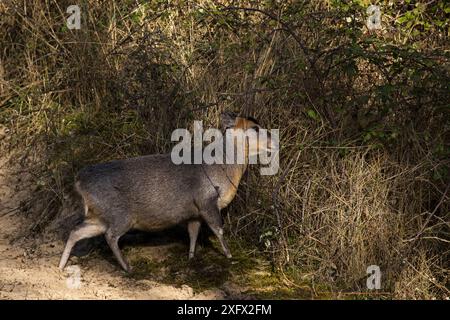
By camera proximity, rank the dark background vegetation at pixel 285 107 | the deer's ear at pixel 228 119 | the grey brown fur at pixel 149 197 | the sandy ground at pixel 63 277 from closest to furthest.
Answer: the sandy ground at pixel 63 277
the grey brown fur at pixel 149 197
the dark background vegetation at pixel 285 107
the deer's ear at pixel 228 119

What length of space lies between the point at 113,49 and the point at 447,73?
3188 mm

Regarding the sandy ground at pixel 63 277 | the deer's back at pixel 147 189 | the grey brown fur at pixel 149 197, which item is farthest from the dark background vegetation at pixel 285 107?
the deer's back at pixel 147 189

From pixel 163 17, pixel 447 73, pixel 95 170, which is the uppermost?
pixel 163 17

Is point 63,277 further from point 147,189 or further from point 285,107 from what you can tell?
point 285,107

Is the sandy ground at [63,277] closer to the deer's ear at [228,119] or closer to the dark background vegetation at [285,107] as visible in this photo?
the dark background vegetation at [285,107]

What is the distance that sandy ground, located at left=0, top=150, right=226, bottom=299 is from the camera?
5.88m

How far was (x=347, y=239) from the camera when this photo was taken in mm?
6250

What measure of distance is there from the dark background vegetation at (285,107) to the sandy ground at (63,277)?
0.35 meters

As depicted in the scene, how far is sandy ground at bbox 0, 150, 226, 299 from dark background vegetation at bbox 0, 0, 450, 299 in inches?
13.8

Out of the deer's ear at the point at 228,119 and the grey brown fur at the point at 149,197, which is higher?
the deer's ear at the point at 228,119

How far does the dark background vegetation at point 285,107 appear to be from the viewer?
635 cm

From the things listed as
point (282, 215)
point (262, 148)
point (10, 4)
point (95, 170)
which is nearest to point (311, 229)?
point (282, 215)

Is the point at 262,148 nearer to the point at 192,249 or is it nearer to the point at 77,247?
the point at 192,249

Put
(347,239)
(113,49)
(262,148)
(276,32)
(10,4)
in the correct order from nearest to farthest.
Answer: (347,239) < (262,148) < (276,32) < (113,49) < (10,4)
